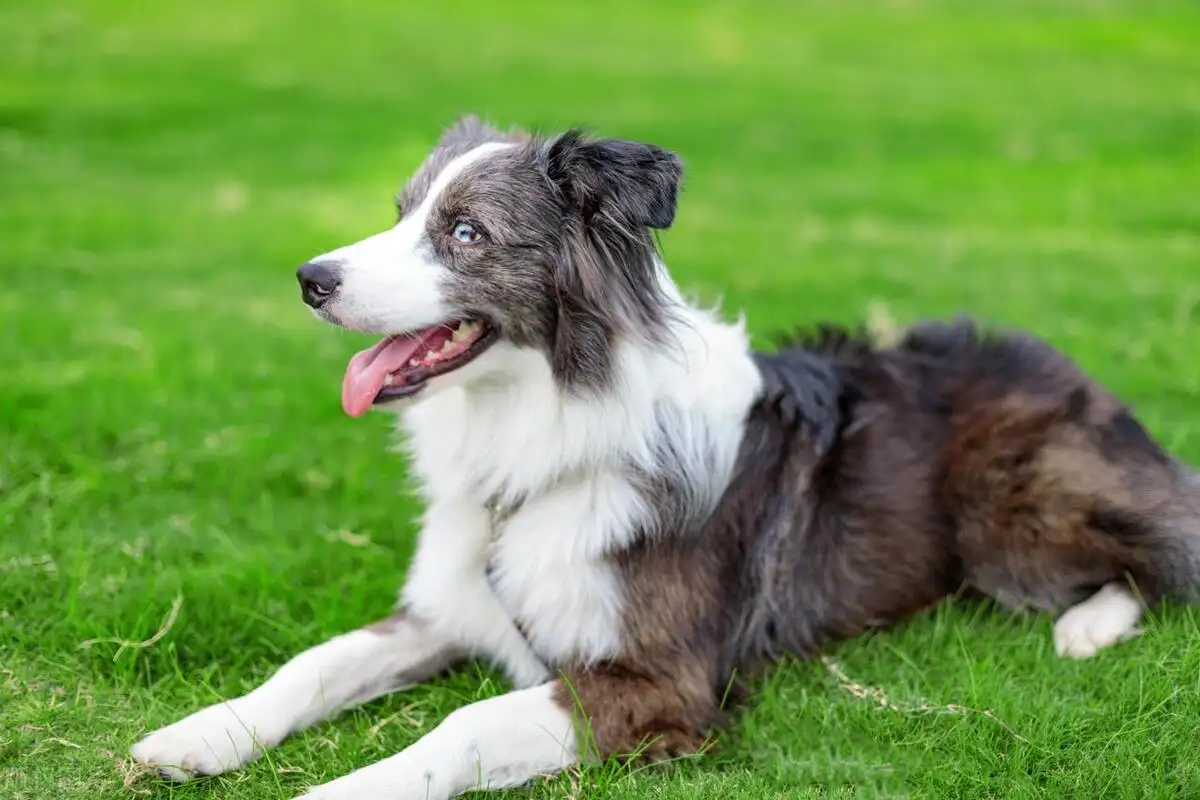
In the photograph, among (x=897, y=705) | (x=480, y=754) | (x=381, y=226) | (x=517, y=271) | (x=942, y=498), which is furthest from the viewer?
(x=381, y=226)

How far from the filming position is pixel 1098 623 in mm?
4207

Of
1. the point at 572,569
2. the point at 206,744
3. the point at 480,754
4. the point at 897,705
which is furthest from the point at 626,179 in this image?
the point at 206,744

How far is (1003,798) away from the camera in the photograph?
343 centimetres

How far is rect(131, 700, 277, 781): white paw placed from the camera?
3.48 metres

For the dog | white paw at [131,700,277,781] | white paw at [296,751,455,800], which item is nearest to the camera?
white paw at [296,751,455,800]

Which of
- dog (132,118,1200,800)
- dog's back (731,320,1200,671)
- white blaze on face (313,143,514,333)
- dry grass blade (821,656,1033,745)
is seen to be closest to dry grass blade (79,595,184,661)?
dog (132,118,1200,800)

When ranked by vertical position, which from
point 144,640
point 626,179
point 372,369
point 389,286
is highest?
point 626,179

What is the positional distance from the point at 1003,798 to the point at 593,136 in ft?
7.43

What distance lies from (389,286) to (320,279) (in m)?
0.19

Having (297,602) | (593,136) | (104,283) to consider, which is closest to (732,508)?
(593,136)

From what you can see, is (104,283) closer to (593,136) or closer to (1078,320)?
(593,136)

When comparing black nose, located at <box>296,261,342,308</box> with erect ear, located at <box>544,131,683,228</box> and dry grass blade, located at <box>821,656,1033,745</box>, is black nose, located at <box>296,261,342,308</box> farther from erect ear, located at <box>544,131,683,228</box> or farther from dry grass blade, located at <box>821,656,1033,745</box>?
dry grass blade, located at <box>821,656,1033,745</box>

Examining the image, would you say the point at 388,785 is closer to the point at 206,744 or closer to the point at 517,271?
the point at 206,744

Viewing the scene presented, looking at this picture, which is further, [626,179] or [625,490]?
[625,490]
